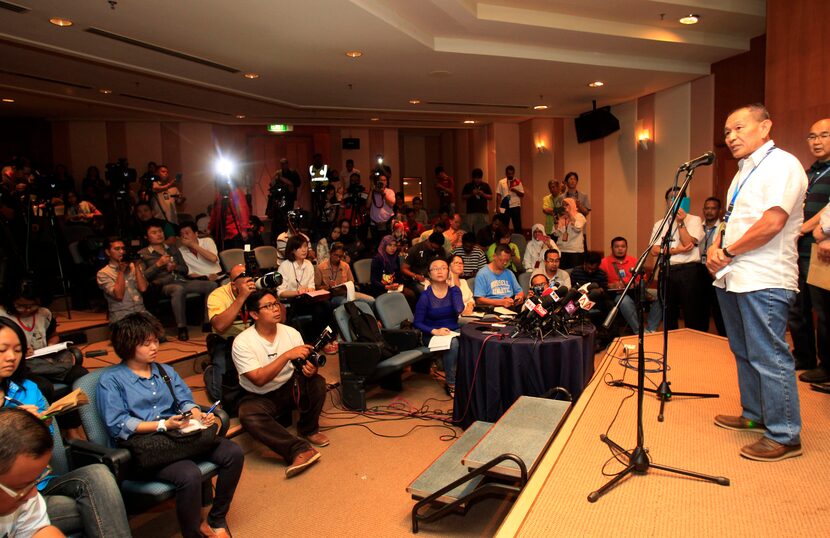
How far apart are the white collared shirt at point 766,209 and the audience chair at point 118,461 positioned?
8.40 feet

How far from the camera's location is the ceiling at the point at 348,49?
4.63m

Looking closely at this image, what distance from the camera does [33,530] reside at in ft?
6.27

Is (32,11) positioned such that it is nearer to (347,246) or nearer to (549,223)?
(347,246)

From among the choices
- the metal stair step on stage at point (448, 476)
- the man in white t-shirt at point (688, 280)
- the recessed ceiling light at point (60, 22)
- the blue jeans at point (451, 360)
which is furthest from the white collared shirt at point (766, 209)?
the recessed ceiling light at point (60, 22)

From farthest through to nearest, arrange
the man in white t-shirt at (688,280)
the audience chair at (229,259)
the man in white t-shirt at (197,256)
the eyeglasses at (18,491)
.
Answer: the audience chair at (229,259), the man in white t-shirt at (197,256), the man in white t-shirt at (688,280), the eyeglasses at (18,491)

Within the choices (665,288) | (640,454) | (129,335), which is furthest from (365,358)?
(665,288)

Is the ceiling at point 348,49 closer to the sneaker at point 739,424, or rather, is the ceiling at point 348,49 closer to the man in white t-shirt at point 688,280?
the man in white t-shirt at point 688,280

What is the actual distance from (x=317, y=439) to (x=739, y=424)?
8.16 ft

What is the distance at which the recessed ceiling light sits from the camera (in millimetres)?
4434

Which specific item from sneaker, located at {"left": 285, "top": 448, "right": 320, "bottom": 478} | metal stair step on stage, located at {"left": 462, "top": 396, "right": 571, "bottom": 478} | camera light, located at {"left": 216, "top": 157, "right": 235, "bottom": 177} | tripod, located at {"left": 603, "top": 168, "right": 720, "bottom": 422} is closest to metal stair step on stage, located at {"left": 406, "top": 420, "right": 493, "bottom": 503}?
metal stair step on stage, located at {"left": 462, "top": 396, "right": 571, "bottom": 478}

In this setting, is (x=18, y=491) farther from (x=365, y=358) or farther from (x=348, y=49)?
(x=348, y=49)

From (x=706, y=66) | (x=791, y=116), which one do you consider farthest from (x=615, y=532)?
(x=706, y=66)

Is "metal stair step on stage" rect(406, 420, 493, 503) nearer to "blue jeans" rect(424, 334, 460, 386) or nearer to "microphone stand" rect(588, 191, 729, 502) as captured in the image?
"microphone stand" rect(588, 191, 729, 502)

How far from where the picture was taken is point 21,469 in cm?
178
